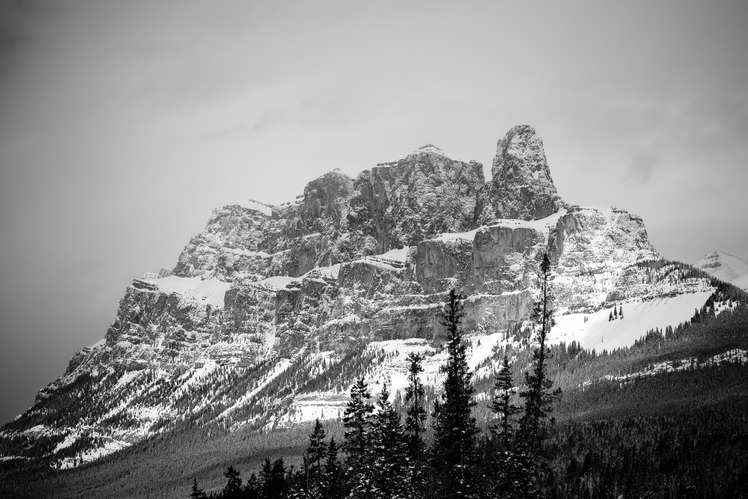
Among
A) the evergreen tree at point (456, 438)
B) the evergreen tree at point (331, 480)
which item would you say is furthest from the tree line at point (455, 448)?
the evergreen tree at point (331, 480)

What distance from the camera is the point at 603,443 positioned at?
5330 inches

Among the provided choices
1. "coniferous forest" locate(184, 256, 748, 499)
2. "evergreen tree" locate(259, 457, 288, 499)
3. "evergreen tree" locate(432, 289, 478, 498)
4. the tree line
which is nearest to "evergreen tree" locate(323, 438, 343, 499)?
"coniferous forest" locate(184, 256, 748, 499)

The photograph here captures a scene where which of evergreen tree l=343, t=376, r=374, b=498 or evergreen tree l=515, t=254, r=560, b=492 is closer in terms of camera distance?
evergreen tree l=515, t=254, r=560, b=492

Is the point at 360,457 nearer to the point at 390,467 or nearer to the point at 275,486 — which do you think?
the point at 390,467

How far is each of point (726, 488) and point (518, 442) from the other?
49372 millimetres

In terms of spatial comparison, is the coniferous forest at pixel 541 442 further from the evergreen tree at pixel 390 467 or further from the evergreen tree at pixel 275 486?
the evergreen tree at pixel 275 486

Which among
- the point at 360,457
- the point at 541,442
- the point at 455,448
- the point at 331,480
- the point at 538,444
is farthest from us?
the point at 331,480

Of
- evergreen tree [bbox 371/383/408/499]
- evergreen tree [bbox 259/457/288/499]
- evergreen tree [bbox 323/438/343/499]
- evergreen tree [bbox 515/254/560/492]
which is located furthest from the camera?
evergreen tree [bbox 259/457/288/499]

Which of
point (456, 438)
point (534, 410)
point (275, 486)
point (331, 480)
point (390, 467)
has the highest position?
point (534, 410)

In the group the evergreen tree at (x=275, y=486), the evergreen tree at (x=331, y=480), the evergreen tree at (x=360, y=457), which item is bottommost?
the evergreen tree at (x=275, y=486)

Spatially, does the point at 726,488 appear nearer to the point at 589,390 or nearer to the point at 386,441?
the point at 386,441

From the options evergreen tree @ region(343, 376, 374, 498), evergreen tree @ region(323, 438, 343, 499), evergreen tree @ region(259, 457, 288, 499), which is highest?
evergreen tree @ region(343, 376, 374, 498)

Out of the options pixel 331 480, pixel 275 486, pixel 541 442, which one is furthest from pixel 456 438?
pixel 275 486

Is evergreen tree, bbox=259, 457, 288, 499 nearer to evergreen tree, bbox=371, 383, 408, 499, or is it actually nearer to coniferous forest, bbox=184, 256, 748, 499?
coniferous forest, bbox=184, 256, 748, 499
